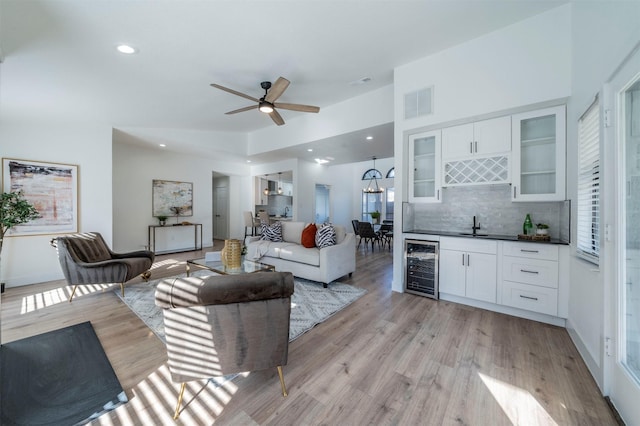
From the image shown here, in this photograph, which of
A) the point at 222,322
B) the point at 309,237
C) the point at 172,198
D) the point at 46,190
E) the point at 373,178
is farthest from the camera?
the point at 373,178

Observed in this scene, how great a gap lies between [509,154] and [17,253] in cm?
702

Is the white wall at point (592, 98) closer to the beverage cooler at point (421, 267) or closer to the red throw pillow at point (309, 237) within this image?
the beverage cooler at point (421, 267)

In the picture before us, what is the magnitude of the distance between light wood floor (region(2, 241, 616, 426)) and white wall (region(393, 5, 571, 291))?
4.25 ft

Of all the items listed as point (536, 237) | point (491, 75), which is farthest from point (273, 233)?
point (491, 75)

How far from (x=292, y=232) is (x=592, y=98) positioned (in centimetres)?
409

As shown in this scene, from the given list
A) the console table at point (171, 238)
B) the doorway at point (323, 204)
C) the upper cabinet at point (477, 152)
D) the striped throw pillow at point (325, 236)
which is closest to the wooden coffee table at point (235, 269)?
the striped throw pillow at point (325, 236)

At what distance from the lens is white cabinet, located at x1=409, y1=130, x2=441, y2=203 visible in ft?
11.5

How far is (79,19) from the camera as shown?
2.01 meters

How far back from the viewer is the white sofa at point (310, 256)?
3.64 metres

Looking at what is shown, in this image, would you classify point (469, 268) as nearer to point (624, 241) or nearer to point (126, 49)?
point (624, 241)

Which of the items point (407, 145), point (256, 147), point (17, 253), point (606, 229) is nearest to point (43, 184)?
point (17, 253)

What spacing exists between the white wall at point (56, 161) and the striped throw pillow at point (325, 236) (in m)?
3.81

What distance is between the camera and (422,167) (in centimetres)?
363

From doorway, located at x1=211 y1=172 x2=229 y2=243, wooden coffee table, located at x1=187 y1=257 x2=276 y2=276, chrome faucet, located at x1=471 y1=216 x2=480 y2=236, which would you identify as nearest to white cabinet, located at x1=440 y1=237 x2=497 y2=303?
chrome faucet, located at x1=471 y1=216 x2=480 y2=236
